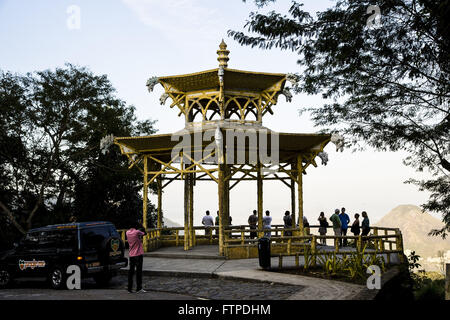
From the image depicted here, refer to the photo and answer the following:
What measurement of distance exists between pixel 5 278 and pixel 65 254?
8.88 ft

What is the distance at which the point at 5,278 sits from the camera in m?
14.0

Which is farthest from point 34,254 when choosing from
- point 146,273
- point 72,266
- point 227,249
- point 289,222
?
point 289,222

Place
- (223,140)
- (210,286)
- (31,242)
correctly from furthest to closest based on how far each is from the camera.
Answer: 1. (223,140)
2. (31,242)
3. (210,286)

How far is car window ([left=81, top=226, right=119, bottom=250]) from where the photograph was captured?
1295cm

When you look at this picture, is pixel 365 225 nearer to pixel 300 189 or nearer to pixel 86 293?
pixel 300 189

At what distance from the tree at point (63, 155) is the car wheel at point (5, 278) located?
16334 mm

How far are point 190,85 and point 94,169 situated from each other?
1604cm

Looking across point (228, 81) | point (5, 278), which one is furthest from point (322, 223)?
point (5, 278)

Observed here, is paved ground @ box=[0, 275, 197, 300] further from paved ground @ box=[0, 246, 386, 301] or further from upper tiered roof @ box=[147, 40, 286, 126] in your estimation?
upper tiered roof @ box=[147, 40, 286, 126]

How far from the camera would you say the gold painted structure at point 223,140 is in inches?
731

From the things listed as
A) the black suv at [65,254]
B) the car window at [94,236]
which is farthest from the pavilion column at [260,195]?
the car window at [94,236]

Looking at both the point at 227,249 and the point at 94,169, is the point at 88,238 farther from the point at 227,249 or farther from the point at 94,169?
the point at 94,169

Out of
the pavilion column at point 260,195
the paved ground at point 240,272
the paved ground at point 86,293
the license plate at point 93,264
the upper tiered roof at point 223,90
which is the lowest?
the paved ground at point 86,293

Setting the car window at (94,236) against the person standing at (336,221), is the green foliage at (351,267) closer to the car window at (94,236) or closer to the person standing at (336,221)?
the car window at (94,236)
